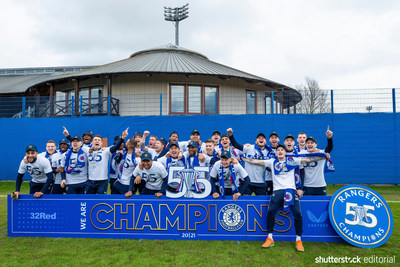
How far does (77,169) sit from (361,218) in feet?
18.7

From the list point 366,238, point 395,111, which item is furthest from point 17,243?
point 395,111

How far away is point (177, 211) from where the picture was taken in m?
5.42

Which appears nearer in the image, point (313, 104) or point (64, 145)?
point (64, 145)

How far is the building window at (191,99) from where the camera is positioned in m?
15.8

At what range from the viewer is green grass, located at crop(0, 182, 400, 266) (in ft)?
14.4

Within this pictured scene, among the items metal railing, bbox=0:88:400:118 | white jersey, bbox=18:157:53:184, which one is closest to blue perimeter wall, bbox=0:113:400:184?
metal railing, bbox=0:88:400:118

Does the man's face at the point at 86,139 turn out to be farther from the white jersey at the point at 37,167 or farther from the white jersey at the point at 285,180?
the white jersey at the point at 285,180

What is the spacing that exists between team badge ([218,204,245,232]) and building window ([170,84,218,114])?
417 inches

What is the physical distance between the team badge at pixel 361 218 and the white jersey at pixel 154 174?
3.25 metres

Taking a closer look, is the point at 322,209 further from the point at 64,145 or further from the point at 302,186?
the point at 64,145

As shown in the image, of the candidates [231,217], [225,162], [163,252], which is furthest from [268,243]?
[163,252]

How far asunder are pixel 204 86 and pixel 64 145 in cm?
1099

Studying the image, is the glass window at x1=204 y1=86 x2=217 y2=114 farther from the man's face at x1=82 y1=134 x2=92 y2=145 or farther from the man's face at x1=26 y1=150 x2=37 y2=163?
the man's face at x1=26 y1=150 x2=37 y2=163

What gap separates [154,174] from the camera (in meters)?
5.75
